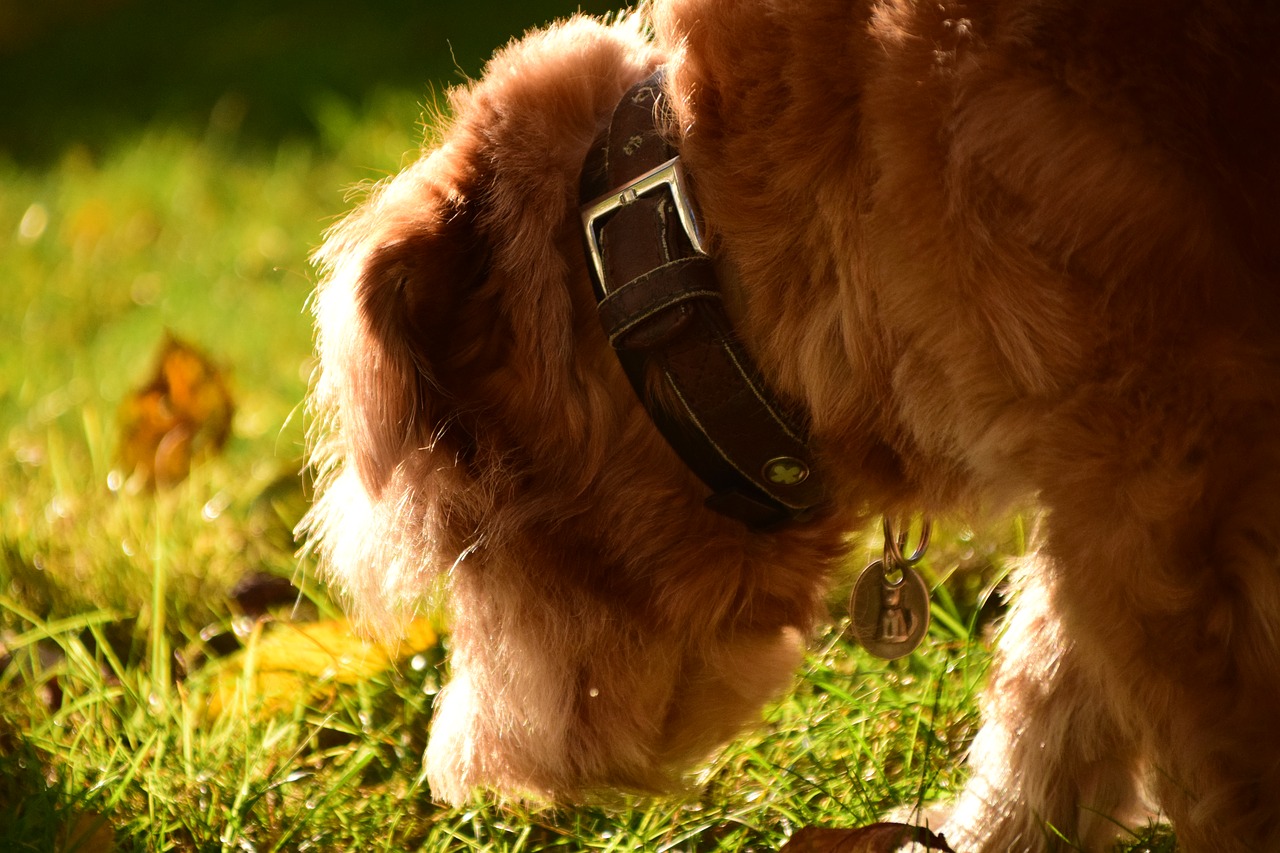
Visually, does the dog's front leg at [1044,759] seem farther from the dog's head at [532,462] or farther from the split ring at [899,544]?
the dog's head at [532,462]

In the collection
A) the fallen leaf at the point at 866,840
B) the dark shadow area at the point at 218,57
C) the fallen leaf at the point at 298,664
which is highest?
the fallen leaf at the point at 866,840

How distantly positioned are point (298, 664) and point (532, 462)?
3.41ft

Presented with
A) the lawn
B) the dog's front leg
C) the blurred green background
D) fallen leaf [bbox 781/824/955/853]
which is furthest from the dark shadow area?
fallen leaf [bbox 781/824/955/853]

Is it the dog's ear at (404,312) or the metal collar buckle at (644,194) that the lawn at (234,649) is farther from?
the metal collar buckle at (644,194)

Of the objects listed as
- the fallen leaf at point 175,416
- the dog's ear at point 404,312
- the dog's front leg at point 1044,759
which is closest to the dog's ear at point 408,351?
the dog's ear at point 404,312

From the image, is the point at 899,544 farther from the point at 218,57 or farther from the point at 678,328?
the point at 218,57

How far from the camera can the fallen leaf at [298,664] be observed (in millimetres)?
2553

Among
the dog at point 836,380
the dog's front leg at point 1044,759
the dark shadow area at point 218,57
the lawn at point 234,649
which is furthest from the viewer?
the dark shadow area at point 218,57

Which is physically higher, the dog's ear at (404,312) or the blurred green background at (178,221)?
the dog's ear at (404,312)

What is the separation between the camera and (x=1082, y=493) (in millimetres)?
1511

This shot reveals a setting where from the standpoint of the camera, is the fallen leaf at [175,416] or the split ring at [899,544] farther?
the fallen leaf at [175,416]

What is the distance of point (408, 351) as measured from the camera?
181 cm

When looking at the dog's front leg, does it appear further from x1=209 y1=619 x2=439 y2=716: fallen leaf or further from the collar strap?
x1=209 y1=619 x2=439 y2=716: fallen leaf

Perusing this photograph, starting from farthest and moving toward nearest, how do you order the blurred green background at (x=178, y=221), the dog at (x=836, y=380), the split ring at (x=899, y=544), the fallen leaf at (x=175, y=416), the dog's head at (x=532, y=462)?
the fallen leaf at (x=175, y=416)
the blurred green background at (x=178, y=221)
the split ring at (x=899, y=544)
the dog's head at (x=532, y=462)
the dog at (x=836, y=380)
